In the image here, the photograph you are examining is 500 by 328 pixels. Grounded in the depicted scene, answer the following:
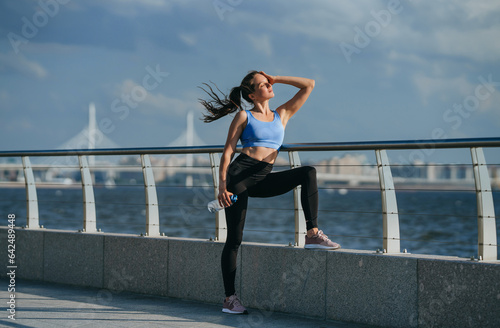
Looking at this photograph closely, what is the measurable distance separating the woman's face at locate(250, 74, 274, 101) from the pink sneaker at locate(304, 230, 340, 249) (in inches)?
44.2

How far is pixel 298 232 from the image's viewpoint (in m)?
5.67

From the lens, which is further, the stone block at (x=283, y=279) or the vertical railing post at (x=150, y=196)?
the vertical railing post at (x=150, y=196)

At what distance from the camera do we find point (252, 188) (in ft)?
17.7

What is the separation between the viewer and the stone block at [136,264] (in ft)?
21.1

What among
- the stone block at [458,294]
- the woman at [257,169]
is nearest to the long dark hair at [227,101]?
the woman at [257,169]

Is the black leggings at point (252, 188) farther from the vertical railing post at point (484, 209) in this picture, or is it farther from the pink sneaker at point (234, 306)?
the vertical railing post at point (484, 209)

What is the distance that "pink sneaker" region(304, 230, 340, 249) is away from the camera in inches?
208

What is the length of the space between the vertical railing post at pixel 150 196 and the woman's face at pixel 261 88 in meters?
1.69

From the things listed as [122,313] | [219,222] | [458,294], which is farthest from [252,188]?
[458,294]

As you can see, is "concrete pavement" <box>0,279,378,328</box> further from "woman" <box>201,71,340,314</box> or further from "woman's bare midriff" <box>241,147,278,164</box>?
"woman's bare midriff" <box>241,147,278,164</box>

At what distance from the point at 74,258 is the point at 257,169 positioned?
277 cm

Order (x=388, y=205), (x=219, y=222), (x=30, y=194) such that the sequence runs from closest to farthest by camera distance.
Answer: (x=388, y=205) → (x=219, y=222) → (x=30, y=194)

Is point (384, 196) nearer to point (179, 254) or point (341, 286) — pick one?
point (341, 286)

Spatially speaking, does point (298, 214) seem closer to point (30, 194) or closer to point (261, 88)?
point (261, 88)
